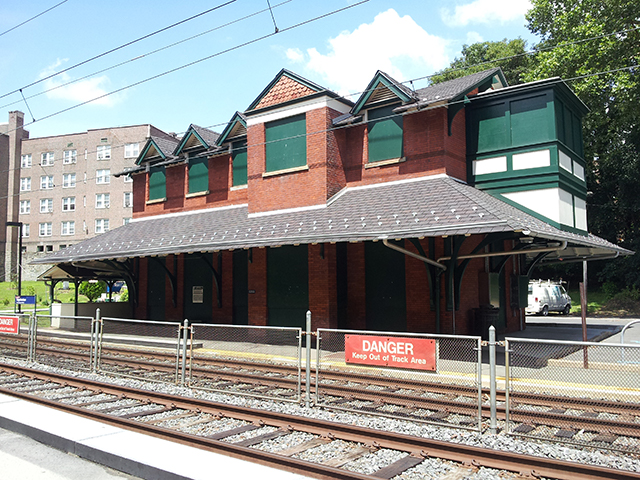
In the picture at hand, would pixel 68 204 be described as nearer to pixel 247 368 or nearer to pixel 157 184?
pixel 157 184

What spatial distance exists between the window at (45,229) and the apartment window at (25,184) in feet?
16.9

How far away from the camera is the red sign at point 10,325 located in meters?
14.8

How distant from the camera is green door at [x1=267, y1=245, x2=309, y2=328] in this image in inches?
699

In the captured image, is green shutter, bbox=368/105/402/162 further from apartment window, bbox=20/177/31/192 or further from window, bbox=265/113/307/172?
apartment window, bbox=20/177/31/192

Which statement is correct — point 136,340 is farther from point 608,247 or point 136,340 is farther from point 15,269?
point 15,269

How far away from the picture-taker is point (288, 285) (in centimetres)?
1816

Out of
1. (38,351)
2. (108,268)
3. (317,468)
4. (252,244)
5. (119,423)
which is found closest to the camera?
(317,468)

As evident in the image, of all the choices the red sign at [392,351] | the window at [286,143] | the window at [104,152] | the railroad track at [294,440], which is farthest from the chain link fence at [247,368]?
the window at [104,152]

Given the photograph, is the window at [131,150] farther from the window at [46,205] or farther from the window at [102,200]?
the window at [46,205]

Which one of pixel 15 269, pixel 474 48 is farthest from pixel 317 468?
pixel 15 269

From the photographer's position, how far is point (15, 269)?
60562 millimetres

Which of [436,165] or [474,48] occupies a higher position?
[474,48]

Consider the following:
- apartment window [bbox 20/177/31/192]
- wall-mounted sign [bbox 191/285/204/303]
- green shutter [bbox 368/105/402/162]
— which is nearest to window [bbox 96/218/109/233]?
apartment window [bbox 20/177/31/192]

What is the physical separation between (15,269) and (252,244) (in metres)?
56.6
